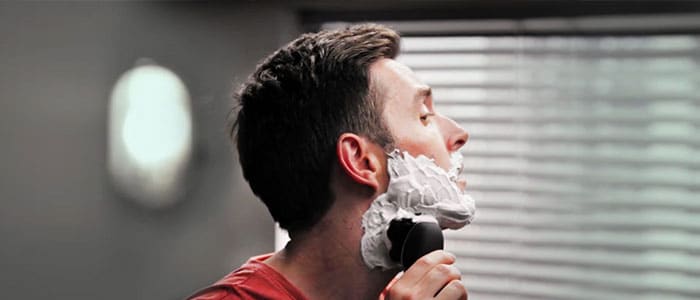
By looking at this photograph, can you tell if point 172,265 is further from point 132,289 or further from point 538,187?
point 538,187

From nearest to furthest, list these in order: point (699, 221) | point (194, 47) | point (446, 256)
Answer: point (446, 256) < point (699, 221) < point (194, 47)

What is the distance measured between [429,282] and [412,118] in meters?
0.24

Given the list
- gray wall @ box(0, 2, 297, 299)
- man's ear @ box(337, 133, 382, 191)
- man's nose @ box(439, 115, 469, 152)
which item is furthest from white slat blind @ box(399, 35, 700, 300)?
man's ear @ box(337, 133, 382, 191)

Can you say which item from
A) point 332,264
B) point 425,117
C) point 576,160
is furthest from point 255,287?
point 576,160

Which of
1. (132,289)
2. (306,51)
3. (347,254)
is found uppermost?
(306,51)

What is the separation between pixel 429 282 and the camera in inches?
38.1

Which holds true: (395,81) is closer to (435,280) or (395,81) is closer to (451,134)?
(451,134)

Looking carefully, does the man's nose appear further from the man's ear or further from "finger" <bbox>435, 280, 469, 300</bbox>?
"finger" <bbox>435, 280, 469, 300</bbox>

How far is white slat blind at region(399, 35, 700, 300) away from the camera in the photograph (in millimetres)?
1840

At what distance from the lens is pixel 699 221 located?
6.01ft

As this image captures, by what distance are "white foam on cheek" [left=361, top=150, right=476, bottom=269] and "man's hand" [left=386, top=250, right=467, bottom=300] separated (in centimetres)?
7

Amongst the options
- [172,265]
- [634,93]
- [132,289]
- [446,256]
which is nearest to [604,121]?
[634,93]

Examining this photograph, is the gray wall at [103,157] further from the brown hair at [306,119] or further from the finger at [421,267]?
the finger at [421,267]

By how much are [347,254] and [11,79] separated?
1.41 metres
